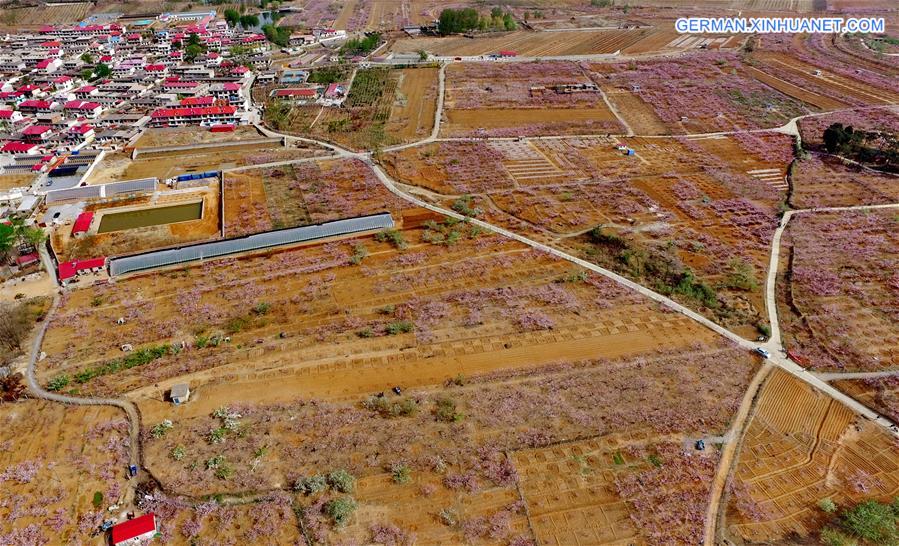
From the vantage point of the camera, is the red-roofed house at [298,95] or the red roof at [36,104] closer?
the red roof at [36,104]

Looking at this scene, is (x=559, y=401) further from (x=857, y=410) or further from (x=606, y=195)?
(x=606, y=195)

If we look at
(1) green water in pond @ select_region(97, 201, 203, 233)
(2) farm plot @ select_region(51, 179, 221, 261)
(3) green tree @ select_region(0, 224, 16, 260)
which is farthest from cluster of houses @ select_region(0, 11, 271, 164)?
(3) green tree @ select_region(0, 224, 16, 260)

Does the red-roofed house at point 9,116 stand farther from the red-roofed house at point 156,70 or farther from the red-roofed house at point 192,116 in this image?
the red-roofed house at point 156,70

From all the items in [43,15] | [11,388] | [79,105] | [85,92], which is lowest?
[11,388]

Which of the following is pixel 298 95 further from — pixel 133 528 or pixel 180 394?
pixel 133 528

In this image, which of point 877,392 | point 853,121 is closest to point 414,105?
point 853,121

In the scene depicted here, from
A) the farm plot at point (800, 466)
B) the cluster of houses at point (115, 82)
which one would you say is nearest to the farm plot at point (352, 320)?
the farm plot at point (800, 466)
